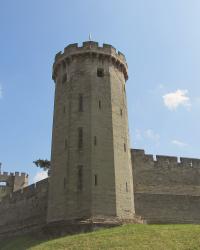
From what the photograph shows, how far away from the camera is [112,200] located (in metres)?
24.2

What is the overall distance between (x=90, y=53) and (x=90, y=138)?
6.90 metres

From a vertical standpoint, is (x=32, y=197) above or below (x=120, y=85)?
below

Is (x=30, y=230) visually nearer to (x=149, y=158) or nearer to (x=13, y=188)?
(x=149, y=158)

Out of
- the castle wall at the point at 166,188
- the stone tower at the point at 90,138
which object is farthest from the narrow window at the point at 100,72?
the castle wall at the point at 166,188

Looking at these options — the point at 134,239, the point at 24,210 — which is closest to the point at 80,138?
the point at 134,239

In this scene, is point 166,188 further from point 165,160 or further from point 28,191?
point 28,191

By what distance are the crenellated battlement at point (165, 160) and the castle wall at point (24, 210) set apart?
8442 mm

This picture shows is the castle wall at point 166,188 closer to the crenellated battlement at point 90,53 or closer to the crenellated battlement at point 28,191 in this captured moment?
the crenellated battlement at point 90,53

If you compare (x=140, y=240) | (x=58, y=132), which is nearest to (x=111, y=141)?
(x=58, y=132)

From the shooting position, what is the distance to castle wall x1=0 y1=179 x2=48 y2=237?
32.9m

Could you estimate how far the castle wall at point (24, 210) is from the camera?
32.9 metres

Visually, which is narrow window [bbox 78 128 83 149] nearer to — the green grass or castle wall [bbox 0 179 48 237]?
the green grass

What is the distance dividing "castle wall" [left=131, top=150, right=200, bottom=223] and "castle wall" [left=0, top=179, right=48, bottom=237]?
8.21 metres

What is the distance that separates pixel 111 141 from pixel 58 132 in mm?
3906
